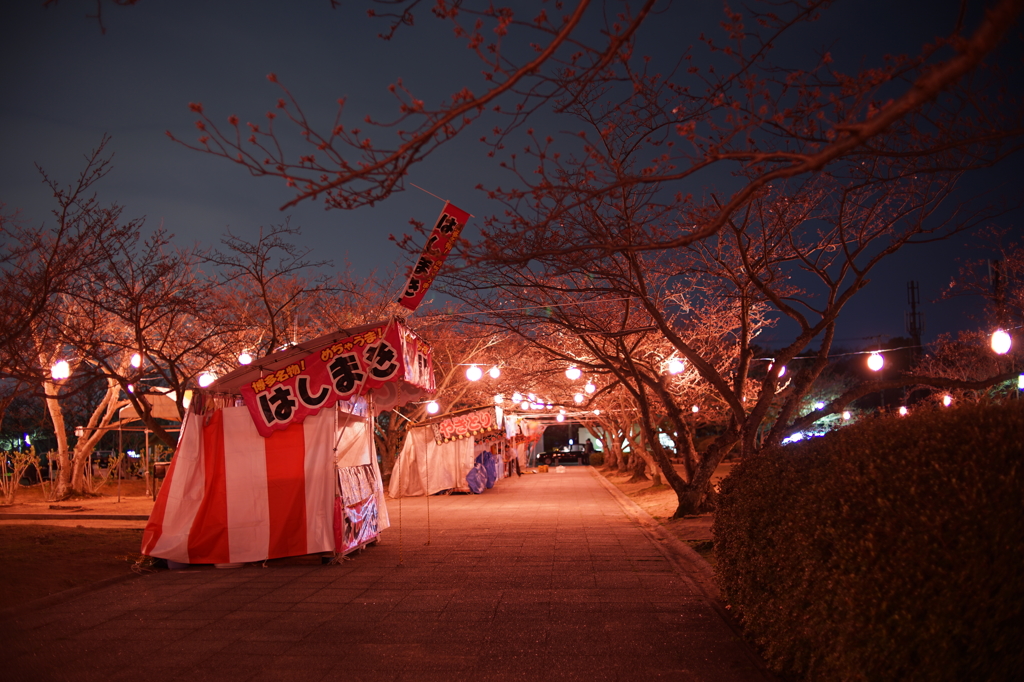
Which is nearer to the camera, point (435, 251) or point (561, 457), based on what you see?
point (435, 251)

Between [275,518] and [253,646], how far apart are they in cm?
429

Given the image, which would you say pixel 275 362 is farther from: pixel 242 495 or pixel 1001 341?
pixel 1001 341

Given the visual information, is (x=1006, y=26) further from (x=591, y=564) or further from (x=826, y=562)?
(x=591, y=564)

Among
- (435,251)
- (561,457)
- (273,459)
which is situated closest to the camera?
(435,251)

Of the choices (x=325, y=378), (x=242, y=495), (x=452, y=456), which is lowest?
(x=452, y=456)

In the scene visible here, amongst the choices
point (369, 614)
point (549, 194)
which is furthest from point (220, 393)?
point (549, 194)

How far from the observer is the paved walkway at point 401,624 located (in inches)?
195

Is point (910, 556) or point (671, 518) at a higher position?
point (910, 556)

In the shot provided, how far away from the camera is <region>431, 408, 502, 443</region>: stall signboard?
2267 cm

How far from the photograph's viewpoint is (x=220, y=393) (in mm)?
10078

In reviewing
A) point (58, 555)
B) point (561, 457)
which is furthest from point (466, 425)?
point (561, 457)

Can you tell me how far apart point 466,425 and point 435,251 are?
15.5 meters

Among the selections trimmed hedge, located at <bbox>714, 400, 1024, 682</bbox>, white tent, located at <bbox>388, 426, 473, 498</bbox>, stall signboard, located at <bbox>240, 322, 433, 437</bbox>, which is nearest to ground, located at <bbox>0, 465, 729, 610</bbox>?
stall signboard, located at <bbox>240, 322, 433, 437</bbox>

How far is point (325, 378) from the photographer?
978 cm
